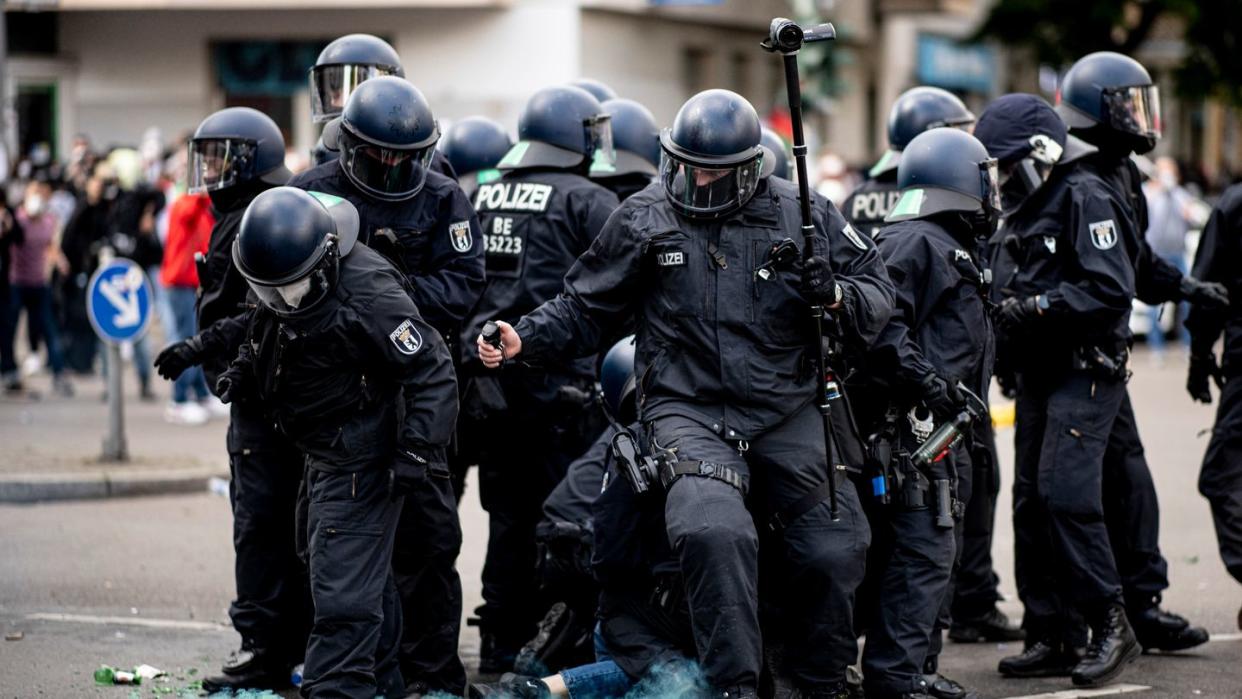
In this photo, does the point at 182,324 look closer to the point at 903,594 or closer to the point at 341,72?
the point at 341,72

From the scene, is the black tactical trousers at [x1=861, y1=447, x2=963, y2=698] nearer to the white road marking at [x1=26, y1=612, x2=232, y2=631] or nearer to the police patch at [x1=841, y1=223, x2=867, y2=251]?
the police patch at [x1=841, y1=223, x2=867, y2=251]

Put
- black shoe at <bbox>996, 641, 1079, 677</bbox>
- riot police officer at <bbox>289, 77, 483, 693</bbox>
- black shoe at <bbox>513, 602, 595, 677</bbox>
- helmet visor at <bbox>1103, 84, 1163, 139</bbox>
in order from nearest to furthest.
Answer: riot police officer at <bbox>289, 77, 483, 693</bbox> → black shoe at <bbox>513, 602, 595, 677</bbox> → black shoe at <bbox>996, 641, 1079, 677</bbox> → helmet visor at <bbox>1103, 84, 1163, 139</bbox>

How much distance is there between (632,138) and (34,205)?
400 inches

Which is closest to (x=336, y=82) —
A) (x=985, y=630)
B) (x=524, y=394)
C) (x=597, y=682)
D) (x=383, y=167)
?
(x=383, y=167)

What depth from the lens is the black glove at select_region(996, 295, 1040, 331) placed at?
6.91 meters

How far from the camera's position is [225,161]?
6.94 metres

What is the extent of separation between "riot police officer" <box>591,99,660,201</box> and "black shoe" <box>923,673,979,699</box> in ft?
8.34

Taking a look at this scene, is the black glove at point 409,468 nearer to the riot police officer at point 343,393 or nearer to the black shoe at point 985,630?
the riot police officer at point 343,393

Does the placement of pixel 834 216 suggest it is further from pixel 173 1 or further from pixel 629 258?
pixel 173 1

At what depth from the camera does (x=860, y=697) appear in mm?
6395

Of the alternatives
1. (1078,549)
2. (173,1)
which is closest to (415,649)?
(1078,549)

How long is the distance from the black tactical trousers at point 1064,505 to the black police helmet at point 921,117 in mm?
1502

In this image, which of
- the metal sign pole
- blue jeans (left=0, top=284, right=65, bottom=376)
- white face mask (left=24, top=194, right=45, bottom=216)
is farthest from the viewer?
white face mask (left=24, top=194, right=45, bottom=216)

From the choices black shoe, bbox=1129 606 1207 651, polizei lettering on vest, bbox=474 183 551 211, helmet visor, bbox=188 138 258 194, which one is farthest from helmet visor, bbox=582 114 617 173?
black shoe, bbox=1129 606 1207 651
